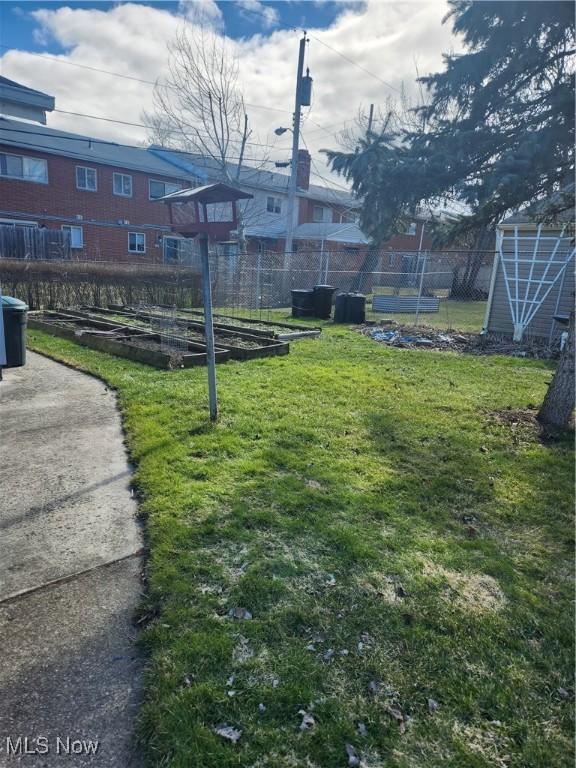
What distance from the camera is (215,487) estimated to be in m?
3.33

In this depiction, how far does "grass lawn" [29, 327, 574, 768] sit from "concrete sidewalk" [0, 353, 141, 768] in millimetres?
142

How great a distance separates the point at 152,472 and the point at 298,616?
181 centimetres

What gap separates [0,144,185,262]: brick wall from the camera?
21328 mm

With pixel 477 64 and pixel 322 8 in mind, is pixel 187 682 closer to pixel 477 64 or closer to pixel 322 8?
pixel 477 64

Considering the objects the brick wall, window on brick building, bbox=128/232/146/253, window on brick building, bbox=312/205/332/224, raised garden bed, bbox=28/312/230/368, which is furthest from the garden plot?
window on brick building, bbox=312/205/332/224

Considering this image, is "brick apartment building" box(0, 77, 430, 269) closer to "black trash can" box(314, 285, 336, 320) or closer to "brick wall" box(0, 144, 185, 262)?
"brick wall" box(0, 144, 185, 262)

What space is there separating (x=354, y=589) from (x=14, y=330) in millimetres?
6294

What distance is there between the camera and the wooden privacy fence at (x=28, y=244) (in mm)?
15375

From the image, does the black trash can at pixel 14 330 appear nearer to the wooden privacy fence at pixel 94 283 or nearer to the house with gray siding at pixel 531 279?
the wooden privacy fence at pixel 94 283

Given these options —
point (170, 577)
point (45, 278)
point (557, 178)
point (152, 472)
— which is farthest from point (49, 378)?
point (45, 278)

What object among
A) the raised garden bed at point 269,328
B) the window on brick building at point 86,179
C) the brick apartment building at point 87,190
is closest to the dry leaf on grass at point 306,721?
the raised garden bed at point 269,328

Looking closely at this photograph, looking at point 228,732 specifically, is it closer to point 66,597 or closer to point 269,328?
point 66,597

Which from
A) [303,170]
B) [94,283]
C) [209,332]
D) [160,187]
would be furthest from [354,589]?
[303,170]

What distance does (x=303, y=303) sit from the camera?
14.2 m
